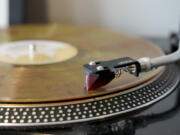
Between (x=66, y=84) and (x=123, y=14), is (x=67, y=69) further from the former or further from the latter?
(x=123, y=14)

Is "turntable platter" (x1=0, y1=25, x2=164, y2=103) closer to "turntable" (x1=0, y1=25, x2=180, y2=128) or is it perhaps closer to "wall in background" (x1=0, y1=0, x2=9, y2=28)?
"turntable" (x1=0, y1=25, x2=180, y2=128)

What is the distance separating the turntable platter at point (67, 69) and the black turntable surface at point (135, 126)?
0.05 metres

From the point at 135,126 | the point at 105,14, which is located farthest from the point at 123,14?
the point at 135,126

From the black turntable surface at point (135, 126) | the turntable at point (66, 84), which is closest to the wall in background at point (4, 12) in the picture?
the turntable at point (66, 84)

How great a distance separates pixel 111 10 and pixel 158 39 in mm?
254

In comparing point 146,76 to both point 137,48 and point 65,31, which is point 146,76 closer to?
point 137,48

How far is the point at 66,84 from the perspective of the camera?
0.53m

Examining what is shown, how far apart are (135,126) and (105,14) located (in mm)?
771

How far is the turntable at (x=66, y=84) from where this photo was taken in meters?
0.45

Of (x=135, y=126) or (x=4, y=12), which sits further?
(x=4, y=12)

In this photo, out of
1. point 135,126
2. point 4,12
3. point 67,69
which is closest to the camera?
point 135,126

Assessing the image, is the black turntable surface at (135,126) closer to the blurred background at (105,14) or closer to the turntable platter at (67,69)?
the turntable platter at (67,69)

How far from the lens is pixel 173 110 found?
1.74 feet

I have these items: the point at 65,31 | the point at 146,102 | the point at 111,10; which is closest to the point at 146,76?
the point at 146,102
